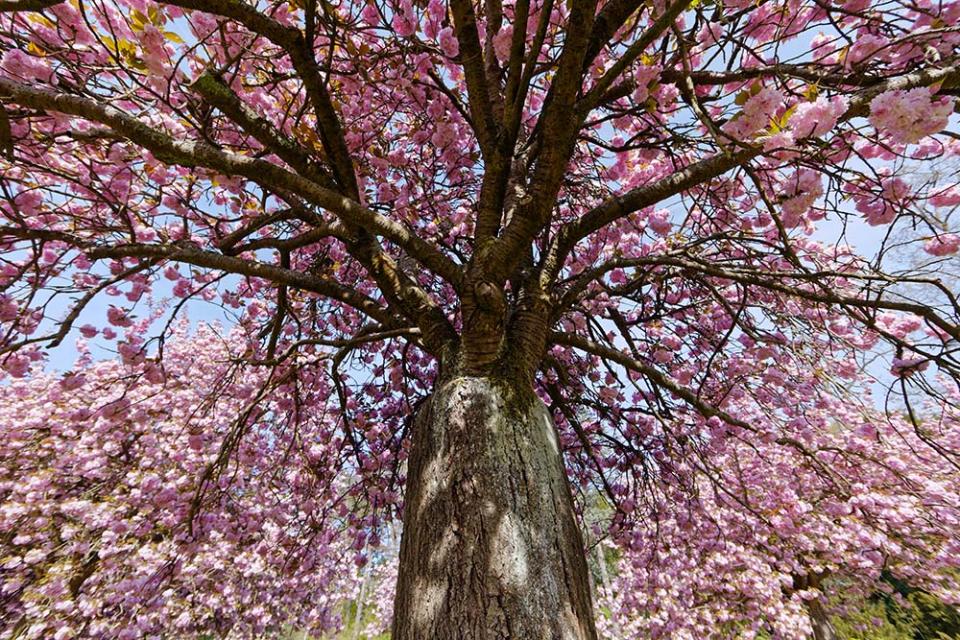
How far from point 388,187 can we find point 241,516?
627 cm

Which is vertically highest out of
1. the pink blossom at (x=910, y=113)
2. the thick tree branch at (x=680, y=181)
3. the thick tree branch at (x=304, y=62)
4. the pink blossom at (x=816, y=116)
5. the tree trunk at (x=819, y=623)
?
the thick tree branch at (x=304, y=62)

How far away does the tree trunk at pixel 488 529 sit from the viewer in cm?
143

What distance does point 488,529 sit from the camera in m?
1.57

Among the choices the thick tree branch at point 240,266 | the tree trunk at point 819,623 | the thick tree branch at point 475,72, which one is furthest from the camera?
the tree trunk at point 819,623

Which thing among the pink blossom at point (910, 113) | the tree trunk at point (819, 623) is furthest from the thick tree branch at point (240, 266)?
the tree trunk at point (819, 623)

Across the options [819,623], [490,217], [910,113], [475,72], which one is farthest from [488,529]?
[819,623]

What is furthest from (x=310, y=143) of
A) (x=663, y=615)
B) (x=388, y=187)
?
(x=663, y=615)

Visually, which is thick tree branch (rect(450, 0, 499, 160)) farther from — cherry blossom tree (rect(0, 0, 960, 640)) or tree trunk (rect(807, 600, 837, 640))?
tree trunk (rect(807, 600, 837, 640))

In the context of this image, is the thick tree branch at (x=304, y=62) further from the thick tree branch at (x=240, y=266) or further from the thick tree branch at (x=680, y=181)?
the thick tree branch at (x=680, y=181)

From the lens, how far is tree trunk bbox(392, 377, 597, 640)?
1.43 meters

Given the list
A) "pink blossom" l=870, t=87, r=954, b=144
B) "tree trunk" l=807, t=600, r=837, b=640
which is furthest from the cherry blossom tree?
"tree trunk" l=807, t=600, r=837, b=640

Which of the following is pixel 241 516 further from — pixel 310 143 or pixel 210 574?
pixel 310 143

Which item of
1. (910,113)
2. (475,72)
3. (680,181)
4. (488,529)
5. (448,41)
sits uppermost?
(448,41)

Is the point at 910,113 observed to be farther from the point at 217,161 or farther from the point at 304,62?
the point at 217,161
